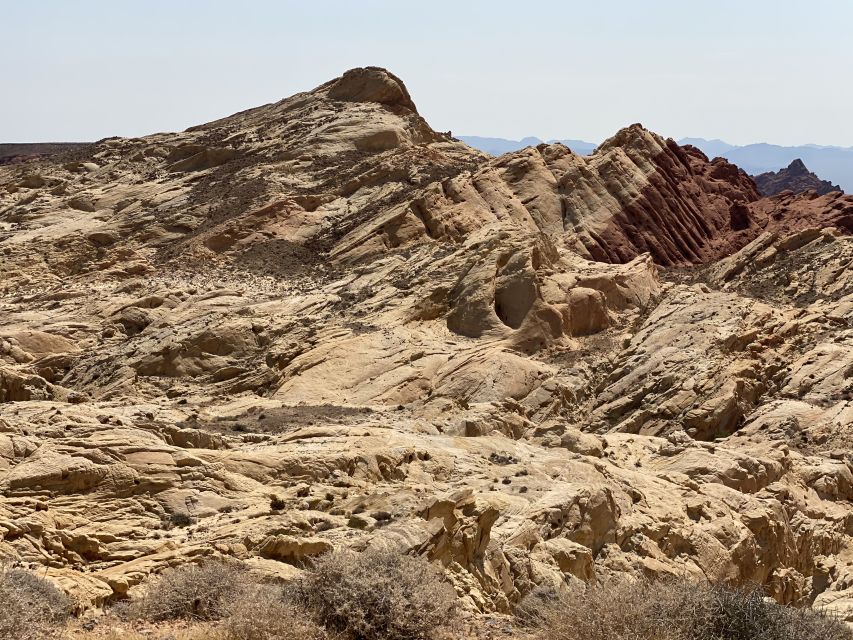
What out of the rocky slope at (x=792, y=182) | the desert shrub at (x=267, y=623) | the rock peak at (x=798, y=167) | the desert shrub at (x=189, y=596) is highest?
the rock peak at (x=798, y=167)

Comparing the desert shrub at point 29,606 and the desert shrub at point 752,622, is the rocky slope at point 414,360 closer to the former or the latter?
the desert shrub at point 29,606

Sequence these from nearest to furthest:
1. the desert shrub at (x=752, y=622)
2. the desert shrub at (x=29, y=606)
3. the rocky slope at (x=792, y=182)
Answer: the desert shrub at (x=29, y=606) < the desert shrub at (x=752, y=622) < the rocky slope at (x=792, y=182)

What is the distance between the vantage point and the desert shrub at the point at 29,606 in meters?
9.05

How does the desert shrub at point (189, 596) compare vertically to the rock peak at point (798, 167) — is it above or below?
below

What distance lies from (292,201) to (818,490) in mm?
30121

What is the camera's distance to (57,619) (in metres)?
10.4

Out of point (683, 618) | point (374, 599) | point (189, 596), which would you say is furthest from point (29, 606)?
point (683, 618)

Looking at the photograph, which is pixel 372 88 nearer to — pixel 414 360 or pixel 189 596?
pixel 414 360

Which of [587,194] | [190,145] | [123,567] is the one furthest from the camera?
[190,145]

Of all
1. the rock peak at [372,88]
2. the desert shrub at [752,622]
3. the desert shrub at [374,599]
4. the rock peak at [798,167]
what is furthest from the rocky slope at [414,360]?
the rock peak at [798,167]

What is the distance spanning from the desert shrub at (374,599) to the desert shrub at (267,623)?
13.4 inches

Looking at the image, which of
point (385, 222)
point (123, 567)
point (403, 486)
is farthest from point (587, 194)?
point (123, 567)

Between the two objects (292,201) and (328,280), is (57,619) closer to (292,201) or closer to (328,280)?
(328,280)

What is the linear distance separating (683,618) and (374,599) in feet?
10.1
